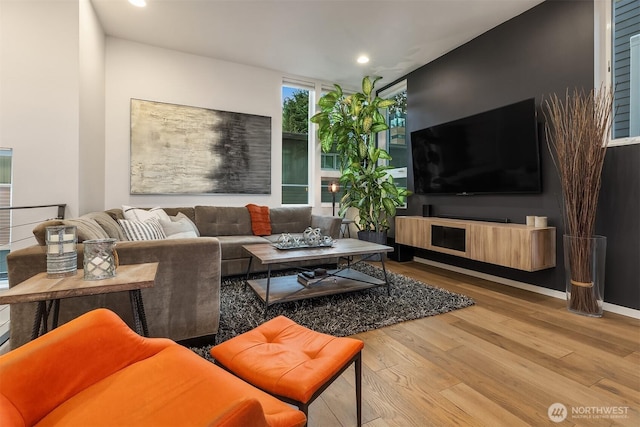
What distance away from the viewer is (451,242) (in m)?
3.40

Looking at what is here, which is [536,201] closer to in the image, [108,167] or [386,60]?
[386,60]

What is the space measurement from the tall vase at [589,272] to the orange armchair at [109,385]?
2664mm

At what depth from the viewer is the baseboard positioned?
2344mm

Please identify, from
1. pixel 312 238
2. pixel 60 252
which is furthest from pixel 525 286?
pixel 60 252

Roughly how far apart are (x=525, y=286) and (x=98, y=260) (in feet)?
11.8

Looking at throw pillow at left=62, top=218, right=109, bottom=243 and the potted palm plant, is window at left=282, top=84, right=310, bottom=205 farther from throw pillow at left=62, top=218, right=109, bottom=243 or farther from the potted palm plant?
throw pillow at left=62, top=218, right=109, bottom=243

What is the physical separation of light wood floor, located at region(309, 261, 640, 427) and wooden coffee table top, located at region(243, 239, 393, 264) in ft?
2.24

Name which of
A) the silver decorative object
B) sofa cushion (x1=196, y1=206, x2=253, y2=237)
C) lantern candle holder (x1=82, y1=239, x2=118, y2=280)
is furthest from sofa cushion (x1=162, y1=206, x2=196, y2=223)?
lantern candle holder (x1=82, y1=239, x2=118, y2=280)

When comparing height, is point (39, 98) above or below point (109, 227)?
above

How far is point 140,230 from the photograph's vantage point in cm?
238

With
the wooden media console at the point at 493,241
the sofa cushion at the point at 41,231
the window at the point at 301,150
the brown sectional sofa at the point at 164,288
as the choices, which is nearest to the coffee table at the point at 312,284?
the brown sectional sofa at the point at 164,288

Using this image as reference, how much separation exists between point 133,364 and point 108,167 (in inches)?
136

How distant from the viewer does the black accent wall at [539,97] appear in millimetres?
2365

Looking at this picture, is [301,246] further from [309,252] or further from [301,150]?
[301,150]
